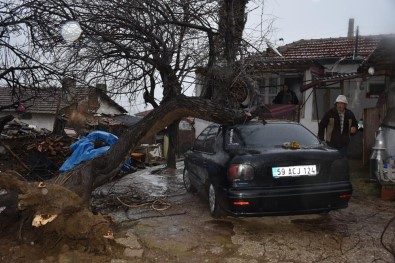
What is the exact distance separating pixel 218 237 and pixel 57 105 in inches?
440

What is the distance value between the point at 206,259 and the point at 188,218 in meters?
1.47

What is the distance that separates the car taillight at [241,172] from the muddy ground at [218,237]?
0.73m

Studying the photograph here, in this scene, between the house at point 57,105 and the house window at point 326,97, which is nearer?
the house at point 57,105

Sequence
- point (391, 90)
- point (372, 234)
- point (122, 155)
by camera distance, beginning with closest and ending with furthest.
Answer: point (372, 234) < point (122, 155) < point (391, 90)

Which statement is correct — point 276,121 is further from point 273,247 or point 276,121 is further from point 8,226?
point 8,226

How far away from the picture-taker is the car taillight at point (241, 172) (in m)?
4.32

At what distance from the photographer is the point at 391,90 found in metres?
7.84

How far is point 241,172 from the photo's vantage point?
4.34 metres

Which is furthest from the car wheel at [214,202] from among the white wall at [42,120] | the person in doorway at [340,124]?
the white wall at [42,120]

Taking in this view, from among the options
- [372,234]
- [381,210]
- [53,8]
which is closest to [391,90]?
[381,210]

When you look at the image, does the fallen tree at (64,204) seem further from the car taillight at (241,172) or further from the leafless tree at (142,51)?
the car taillight at (241,172)

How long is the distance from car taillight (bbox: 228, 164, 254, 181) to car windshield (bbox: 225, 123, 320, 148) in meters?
0.58

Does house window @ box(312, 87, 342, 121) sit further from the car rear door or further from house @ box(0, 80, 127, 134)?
the car rear door

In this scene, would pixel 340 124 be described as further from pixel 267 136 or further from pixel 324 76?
pixel 324 76
